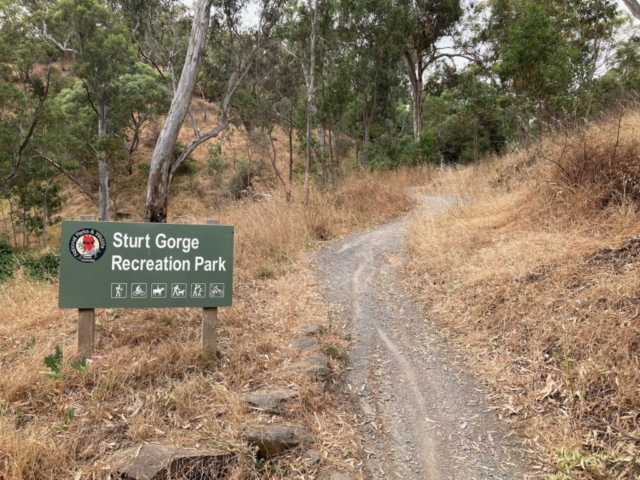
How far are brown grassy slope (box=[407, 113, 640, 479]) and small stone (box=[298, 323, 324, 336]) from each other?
4.23ft

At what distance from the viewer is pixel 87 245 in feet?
9.93

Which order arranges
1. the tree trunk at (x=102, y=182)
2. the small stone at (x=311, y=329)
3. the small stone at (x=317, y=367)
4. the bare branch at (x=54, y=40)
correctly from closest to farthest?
the small stone at (x=317, y=367) < the small stone at (x=311, y=329) < the bare branch at (x=54, y=40) < the tree trunk at (x=102, y=182)

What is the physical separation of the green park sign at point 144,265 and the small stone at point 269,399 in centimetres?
81

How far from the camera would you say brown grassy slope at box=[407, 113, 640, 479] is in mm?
2566

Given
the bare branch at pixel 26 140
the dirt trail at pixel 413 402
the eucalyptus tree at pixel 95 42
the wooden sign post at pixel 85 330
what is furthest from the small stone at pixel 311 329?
the eucalyptus tree at pixel 95 42

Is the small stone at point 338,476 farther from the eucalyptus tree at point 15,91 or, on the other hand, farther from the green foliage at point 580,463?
the eucalyptus tree at point 15,91

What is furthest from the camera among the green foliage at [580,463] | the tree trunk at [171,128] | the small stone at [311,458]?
the tree trunk at [171,128]

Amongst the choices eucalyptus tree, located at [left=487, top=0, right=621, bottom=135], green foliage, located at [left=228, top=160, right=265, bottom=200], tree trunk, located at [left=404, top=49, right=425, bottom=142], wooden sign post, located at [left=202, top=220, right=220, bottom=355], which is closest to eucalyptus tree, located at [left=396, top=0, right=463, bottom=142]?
tree trunk, located at [left=404, top=49, right=425, bottom=142]

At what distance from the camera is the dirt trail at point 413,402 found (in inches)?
99.3

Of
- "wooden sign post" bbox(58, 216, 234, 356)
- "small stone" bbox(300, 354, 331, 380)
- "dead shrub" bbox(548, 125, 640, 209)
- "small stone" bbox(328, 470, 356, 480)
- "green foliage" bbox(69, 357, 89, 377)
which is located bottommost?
A: "small stone" bbox(328, 470, 356, 480)

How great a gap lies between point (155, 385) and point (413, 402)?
193 centimetres

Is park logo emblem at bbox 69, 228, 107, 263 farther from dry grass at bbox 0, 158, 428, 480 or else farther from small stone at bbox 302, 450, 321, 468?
small stone at bbox 302, 450, 321, 468

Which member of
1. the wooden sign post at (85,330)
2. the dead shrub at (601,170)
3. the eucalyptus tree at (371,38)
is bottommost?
the wooden sign post at (85,330)

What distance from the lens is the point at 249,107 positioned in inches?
655
